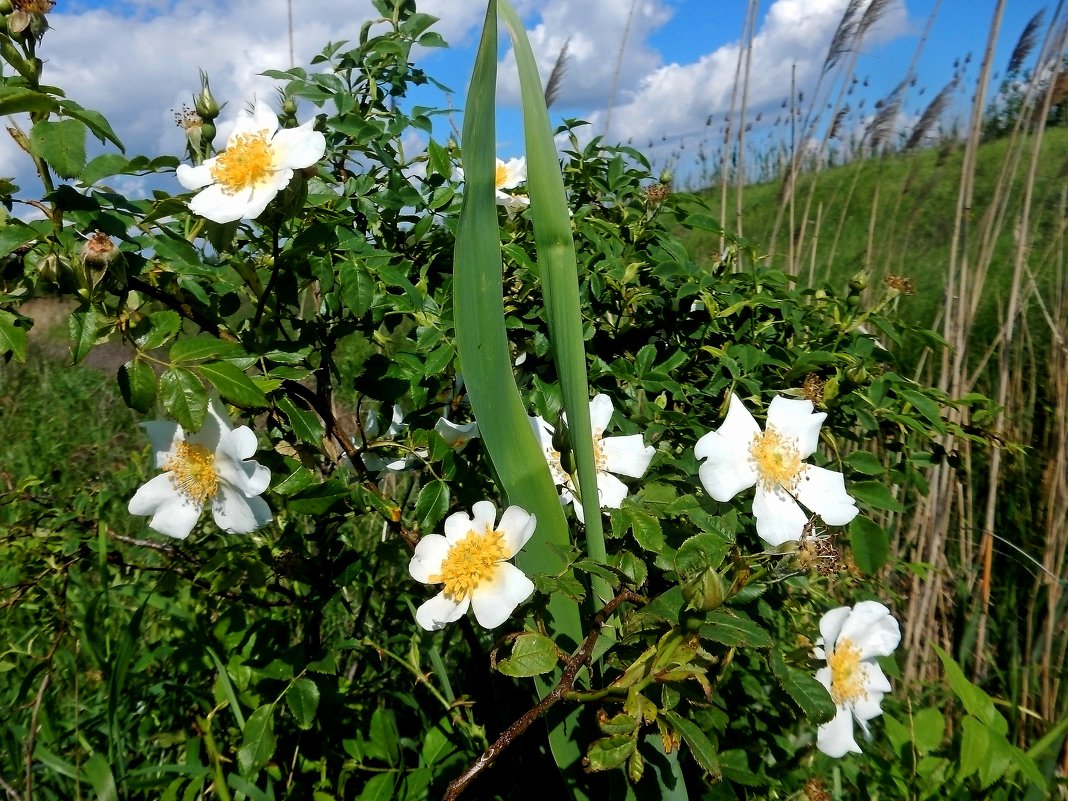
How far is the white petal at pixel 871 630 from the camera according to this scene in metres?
0.91

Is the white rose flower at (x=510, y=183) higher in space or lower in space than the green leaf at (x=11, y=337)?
higher

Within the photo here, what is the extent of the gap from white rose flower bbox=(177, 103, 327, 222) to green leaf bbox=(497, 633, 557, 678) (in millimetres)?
455

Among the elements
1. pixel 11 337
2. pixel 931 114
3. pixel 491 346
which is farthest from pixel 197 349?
pixel 931 114

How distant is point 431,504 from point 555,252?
31cm

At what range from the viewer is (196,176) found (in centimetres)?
76

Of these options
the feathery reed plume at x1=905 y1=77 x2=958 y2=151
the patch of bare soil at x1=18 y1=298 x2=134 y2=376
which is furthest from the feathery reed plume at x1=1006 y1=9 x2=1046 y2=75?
the patch of bare soil at x1=18 y1=298 x2=134 y2=376

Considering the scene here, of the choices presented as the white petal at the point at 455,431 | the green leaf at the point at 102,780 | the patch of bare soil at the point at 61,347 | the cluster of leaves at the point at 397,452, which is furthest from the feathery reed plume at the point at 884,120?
the patch of bare soil at the point at 61,347

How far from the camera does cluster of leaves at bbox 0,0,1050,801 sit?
0.68 m

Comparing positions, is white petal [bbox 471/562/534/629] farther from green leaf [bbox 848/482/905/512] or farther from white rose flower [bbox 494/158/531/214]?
white rose flower [bbox 494/158/531/214]

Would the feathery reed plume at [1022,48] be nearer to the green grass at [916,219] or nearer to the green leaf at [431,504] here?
the green grass at [916,219]

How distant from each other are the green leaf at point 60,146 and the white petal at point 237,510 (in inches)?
12.6

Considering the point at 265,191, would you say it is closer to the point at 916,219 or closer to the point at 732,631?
the point at 732,631

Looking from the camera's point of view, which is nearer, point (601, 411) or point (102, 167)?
point (102, 167)

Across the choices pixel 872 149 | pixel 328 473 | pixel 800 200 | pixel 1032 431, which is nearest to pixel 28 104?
pixel 328 473
